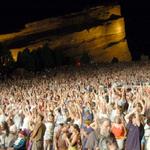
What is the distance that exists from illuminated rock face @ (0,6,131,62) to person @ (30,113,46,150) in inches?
2396

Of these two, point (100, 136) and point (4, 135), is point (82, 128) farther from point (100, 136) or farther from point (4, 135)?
point (4, 135)

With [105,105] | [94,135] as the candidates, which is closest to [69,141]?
[94,135]

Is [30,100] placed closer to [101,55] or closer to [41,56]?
[41,56]

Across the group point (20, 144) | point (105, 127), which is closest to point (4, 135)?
point (20, 144)

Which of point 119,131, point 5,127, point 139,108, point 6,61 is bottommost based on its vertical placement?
point 119,131

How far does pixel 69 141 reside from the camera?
10664 millimetres

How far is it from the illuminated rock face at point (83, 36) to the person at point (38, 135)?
60866mm

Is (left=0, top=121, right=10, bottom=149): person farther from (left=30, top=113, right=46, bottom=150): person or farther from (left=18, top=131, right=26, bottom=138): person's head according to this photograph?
(left=30, top=113, right=46, bottom=150): person

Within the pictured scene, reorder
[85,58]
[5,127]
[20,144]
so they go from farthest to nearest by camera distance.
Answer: [85,58], [5,127], [20,144]

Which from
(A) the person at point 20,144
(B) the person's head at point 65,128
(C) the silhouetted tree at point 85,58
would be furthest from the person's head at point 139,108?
(C) the silhouetted tree at point 85,58

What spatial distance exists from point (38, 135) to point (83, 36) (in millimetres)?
69267

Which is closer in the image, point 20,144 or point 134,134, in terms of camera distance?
point 134,134

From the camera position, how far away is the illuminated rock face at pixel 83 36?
76312mm

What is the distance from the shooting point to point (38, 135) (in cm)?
1192
